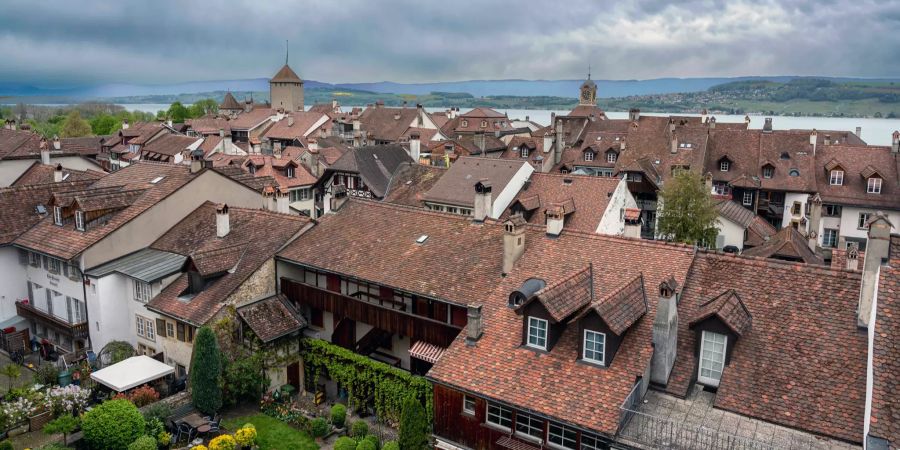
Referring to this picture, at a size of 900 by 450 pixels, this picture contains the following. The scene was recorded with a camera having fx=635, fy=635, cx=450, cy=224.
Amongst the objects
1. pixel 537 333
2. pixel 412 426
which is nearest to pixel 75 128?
pixel 412 426

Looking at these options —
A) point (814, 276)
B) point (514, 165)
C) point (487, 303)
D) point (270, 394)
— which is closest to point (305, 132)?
point (514, 165)

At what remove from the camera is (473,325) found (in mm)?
21828

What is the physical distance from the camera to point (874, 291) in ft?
57.7

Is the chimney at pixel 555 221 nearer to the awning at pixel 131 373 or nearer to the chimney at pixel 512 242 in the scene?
the chimney at pixel 512 242

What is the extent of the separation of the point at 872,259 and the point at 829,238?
131 ft

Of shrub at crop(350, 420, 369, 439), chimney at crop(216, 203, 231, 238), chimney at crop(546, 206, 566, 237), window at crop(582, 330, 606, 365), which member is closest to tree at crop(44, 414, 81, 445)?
shrub at crop(350, 420, 369, 439)

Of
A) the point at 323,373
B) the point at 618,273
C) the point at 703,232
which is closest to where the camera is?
the point at 618,273

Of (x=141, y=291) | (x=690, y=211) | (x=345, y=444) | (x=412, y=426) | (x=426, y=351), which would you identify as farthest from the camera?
(x=690, y=211)

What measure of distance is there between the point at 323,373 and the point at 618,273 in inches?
598

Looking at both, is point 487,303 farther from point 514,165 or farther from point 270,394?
point 514,165

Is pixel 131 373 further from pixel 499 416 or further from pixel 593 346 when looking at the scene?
pixel 593 346

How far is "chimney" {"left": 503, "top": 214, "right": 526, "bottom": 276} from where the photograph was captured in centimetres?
2472

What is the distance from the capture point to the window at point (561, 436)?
736 inches

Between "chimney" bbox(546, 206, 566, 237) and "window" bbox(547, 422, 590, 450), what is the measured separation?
27.3 feet
